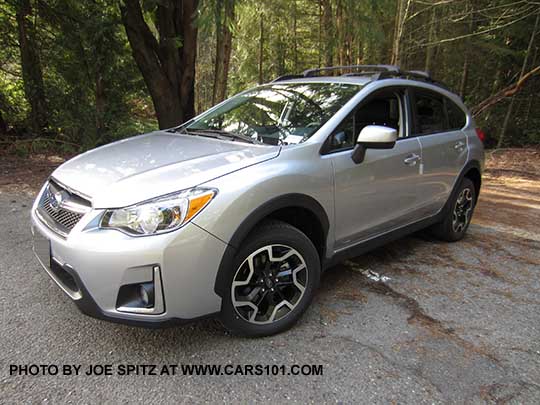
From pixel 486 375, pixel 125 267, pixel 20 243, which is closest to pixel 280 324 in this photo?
pixel 125 267

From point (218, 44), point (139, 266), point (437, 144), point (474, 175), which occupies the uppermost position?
point (218, 44)

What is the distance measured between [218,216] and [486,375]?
1.76 m

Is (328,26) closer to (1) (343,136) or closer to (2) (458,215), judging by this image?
(2) (458,215)

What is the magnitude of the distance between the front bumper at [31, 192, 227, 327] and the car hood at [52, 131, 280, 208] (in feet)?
0.65

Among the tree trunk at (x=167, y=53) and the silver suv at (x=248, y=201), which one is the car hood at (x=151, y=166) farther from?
the tree trunk at (x=167, y=53)

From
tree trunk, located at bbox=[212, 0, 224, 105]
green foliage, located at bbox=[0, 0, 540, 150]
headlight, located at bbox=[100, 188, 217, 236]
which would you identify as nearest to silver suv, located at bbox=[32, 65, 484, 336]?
headlight, located at bbox=[100, 188, 217, 236]

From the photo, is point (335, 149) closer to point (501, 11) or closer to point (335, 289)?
point (335, 289)

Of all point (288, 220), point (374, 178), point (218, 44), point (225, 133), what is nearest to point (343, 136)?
point (374, 178)

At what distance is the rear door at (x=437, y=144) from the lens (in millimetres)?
3521

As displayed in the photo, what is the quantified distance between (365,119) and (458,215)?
185 cm

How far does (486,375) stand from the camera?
2.21 metres

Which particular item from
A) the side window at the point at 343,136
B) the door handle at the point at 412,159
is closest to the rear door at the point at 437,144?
the door handle at the point at 412,159

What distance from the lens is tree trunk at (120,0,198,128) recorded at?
20.8 ft

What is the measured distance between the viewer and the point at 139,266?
196 cm
